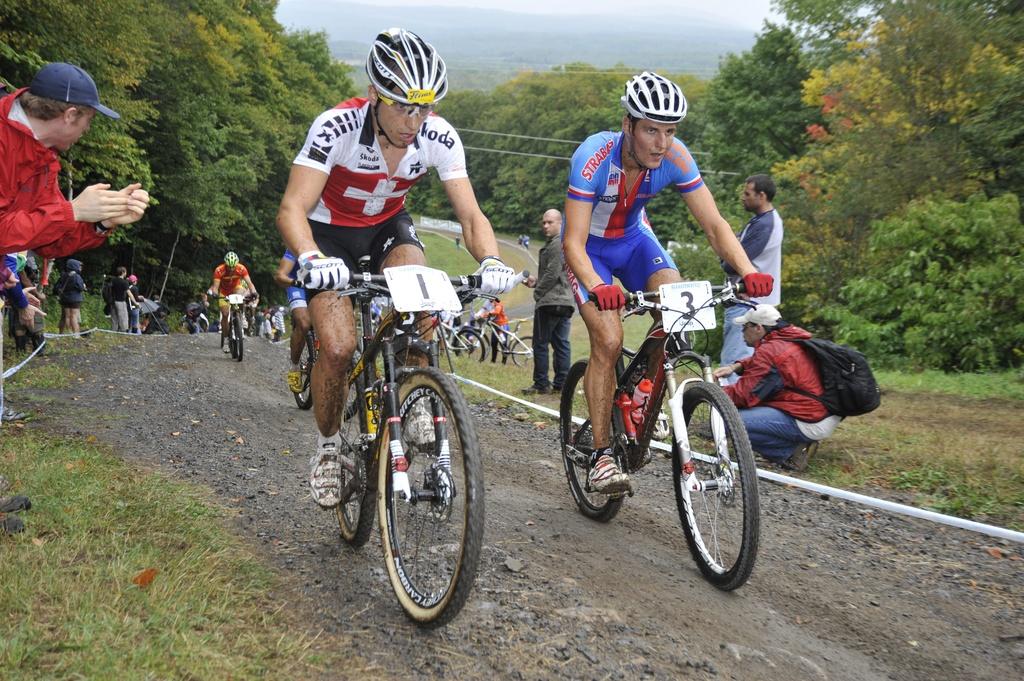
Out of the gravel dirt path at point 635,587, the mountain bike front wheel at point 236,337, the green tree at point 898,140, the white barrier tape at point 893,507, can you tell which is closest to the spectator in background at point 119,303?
the mountain bike front wheel at point 236,337

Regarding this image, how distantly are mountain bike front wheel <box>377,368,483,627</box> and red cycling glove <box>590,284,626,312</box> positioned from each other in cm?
120

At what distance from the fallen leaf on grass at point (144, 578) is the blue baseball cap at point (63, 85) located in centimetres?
207

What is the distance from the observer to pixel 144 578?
3709 mm

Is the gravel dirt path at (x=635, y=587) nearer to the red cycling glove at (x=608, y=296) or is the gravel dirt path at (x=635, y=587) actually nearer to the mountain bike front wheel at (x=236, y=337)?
the red cycling glove at (x=608, y=296)

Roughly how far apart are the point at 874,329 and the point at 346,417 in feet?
43.7

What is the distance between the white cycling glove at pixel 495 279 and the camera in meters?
3.99

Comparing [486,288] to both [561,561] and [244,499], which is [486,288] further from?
[244,499]

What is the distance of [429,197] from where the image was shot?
419 feet

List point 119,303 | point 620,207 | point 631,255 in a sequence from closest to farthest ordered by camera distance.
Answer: point 620,207 < point 631,255 < point 119,303

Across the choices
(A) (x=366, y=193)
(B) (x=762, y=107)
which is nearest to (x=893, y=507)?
(A) (x=366, y=193)

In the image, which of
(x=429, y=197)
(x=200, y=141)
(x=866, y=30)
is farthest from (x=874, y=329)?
(x=429, y=197)

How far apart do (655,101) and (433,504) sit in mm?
2739

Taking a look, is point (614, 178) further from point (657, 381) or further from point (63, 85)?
point (63, 85)

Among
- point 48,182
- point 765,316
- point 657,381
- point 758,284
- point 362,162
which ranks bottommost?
point 657,381
